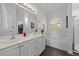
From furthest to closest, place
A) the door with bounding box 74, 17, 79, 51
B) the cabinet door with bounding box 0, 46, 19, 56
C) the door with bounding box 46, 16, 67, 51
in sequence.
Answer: the door with bounding box 46, 16, 67, 51, the door with bounding box 74, 17, 79, 51, the cabinet door with bounding box 0, 46, 19, 56

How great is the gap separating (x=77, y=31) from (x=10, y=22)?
2.74 meters

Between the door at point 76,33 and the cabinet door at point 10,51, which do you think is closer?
the cabinet door at point 10,51

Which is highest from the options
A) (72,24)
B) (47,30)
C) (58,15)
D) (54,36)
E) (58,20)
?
(58,15)

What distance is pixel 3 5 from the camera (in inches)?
70.7

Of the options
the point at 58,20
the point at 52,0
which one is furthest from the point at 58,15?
the point at 52,0

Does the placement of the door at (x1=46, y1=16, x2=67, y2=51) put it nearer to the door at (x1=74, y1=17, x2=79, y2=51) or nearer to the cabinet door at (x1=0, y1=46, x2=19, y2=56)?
the door at (x1=74, y1=17, x2=79, y2=51)

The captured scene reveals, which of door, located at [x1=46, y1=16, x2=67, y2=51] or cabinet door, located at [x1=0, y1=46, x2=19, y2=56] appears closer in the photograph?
cabinet door, located at [x1=0, y1=46, x2=19, y2=56]

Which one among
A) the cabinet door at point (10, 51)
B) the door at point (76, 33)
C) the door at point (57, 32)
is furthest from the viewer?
the door at point (57, 32)

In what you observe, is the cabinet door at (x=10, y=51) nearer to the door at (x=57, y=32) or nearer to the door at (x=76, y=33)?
the door at (x=76, y=33)

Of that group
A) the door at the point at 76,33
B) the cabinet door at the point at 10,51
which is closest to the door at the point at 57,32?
the door at the point at 76,33

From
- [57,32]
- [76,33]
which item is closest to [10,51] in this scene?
[76,33]

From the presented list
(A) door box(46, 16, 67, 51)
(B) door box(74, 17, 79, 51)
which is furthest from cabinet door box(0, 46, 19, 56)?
(A) door box(46, 16, 67, 51)

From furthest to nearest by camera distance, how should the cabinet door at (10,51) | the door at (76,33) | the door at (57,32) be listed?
the door at (57,32), the door at (76,33), the cabinet door at (10,51)

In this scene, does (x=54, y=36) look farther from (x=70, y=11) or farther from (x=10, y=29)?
(x=10, y=29)
